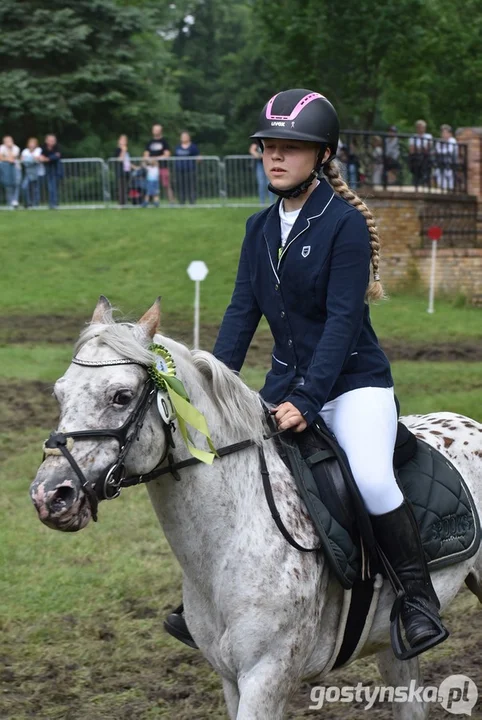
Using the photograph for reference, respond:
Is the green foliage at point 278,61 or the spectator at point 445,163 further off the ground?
the green foliage at point 278,61

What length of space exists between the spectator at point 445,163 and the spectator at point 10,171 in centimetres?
963

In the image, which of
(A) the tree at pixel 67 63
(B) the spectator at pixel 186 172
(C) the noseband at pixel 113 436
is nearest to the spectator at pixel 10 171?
(B) the spectator at pixel 186 172

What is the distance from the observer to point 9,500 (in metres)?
9.92

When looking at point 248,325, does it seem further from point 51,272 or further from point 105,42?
point 105,42

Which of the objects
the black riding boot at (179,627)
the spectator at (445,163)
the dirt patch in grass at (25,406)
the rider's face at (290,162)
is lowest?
the dirt patch in grass at (25,406)

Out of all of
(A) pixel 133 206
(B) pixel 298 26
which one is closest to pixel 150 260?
(A) pixel 133 206

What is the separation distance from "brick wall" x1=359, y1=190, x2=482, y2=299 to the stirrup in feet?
58.0

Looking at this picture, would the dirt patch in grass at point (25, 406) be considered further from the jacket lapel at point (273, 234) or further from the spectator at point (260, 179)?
the spectator at point (260, 179)

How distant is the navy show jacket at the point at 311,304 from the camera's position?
4.45m

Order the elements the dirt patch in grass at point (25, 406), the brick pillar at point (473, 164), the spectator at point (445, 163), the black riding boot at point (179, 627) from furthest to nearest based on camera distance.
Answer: the brick pillar at point (473, 164), the spectator at point (445, 163), the dirt patch in grass at point (25, 406), the black riding boot at point (179, 627)

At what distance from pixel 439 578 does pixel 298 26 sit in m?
29.9

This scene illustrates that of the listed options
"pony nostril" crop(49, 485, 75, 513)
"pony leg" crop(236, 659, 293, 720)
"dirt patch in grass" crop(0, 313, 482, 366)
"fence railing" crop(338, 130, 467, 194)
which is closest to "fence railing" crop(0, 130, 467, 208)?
"fence railing" crop(338, 130, 467, 194)

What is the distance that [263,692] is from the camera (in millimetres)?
4195

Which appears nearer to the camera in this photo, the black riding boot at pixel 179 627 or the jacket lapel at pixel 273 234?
the jacket lapel at pixel 273 234
